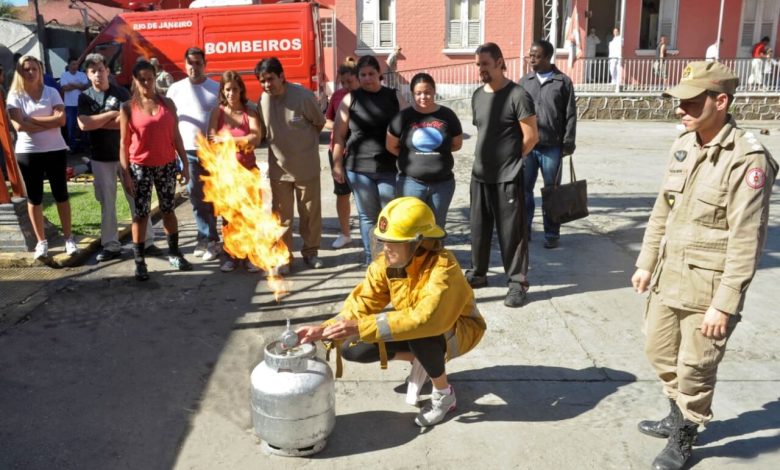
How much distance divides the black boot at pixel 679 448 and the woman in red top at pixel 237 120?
4346 mm

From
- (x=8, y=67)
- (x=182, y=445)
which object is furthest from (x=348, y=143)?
(x=8, y=67)

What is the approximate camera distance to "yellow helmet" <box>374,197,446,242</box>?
11.3 ft

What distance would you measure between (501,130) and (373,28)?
60.2 ft

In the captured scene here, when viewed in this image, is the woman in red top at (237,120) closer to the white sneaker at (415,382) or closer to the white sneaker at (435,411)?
the white sneaker at (415,382)

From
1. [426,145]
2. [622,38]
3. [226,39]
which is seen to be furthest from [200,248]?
[622,38]

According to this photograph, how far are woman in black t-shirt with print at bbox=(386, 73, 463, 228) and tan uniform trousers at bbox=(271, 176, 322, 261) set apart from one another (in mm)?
1144

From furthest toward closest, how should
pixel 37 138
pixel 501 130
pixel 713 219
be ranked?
1. pixel 37 138
2. pixel 501 130
3. pixel 713 219

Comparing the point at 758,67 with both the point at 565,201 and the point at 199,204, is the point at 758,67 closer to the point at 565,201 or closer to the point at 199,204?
the point at 565,201

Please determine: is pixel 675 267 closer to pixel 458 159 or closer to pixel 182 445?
pixel 182 445

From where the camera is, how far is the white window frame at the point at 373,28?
889 inches

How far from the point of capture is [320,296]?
5918mm

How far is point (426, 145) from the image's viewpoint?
18.1ft

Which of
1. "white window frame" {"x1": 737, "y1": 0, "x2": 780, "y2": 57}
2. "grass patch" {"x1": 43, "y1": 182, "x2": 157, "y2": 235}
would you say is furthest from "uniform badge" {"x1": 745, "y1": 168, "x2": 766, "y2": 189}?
"white window frame" {"x1": 737, "y1": 0, "x2": 780, "y2": 57}

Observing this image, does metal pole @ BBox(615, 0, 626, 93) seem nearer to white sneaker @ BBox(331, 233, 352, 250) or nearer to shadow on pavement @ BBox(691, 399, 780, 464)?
white sneaker @ BBox(331, 233, 352, 250)
